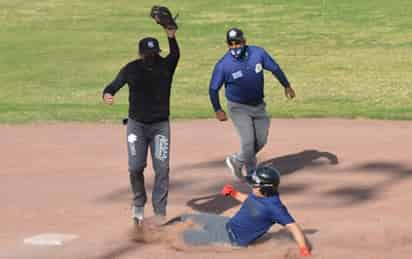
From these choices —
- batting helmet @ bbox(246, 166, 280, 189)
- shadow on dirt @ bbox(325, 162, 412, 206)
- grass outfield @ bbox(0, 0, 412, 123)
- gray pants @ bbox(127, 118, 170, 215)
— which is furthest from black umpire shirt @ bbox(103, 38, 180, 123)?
grass outfield @ bbox(0, 0, 412, 123)

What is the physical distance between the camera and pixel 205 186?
1316 cm

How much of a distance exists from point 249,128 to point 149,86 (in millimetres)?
2139

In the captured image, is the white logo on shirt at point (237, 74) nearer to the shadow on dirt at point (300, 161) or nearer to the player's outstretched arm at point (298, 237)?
the shadow on dirt at point (300, 161)

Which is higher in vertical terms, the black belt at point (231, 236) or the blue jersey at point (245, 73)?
the blue jersey at point (245, 73)

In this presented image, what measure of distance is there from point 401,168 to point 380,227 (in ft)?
10.1

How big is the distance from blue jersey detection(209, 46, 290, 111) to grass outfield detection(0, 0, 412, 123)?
5.26 metres

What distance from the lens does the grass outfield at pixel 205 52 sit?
19.6 meters

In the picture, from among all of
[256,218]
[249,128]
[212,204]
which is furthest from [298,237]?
[249,128]

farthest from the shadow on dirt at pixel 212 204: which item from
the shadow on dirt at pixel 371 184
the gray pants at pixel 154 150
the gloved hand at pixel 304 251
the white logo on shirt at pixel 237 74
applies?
the gloved hand at pixel 304 251

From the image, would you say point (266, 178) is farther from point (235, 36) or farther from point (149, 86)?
point (235, 36)

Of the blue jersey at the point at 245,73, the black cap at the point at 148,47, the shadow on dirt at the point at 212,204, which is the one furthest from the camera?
the blue jersey at the point at 245,73

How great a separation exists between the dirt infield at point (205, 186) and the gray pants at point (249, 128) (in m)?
0.53

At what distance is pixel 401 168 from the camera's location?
13.8 meters

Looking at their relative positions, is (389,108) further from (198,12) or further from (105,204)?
(198,12)
